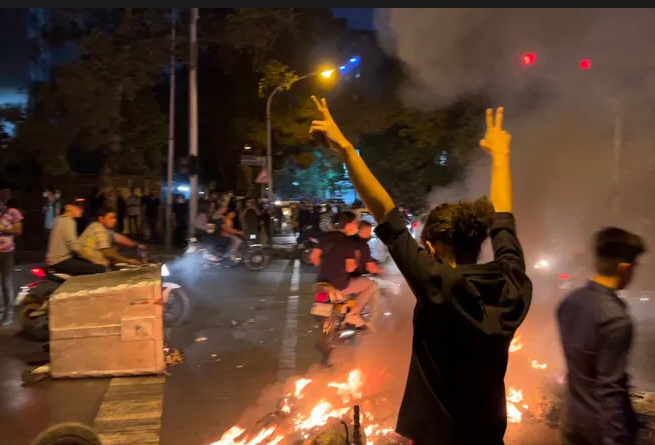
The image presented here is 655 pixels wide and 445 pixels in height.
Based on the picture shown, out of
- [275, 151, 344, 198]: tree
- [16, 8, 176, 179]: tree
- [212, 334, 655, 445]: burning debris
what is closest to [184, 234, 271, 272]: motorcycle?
[16, 8, 176, 179]: tree

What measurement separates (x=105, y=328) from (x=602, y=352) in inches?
173

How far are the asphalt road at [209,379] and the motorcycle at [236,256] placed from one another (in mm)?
3779

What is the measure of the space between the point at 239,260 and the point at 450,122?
20.7 ft

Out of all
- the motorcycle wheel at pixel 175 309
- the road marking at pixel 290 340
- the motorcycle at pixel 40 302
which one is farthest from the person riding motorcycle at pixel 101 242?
the road marking at pixel 290 340

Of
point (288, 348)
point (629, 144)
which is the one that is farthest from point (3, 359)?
point (629, 144)

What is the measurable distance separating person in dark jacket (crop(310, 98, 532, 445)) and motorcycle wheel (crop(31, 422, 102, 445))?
→ 2.13 m

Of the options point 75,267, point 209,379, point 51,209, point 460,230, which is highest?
point 460,230

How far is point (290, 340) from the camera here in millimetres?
7039

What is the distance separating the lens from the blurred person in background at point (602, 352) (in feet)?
7.47

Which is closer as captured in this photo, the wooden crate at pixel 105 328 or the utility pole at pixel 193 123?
the wooden crate at pixel 105 328

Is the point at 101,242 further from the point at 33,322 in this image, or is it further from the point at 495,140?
the point at 495,140

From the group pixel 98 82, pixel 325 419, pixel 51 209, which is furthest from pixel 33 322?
pixel 98 82

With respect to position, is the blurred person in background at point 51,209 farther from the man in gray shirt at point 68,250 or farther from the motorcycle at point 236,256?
the man in gray shirt at point 68,250

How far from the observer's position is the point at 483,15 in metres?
5.31
